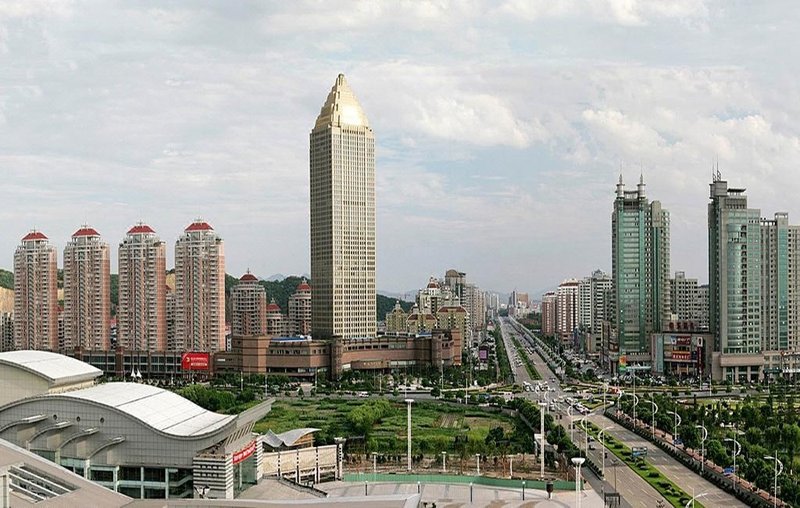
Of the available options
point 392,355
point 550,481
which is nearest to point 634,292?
point 392,355

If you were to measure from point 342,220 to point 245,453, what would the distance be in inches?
2171

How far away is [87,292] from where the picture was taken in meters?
84.6

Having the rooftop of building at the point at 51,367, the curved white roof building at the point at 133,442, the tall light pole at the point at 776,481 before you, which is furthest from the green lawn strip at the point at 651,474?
the rooftop of building at the point at 51,367

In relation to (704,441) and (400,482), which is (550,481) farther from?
(704,441)

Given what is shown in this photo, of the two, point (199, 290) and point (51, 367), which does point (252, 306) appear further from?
point (51, 367)

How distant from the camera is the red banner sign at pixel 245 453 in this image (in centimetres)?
3047

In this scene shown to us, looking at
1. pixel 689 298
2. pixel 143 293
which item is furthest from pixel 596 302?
pixel 143 293

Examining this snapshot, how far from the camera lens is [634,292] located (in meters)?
92.0

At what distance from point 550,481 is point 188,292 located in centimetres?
5208

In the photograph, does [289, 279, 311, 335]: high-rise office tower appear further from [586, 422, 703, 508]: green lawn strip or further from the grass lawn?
[586, 422, 703, 508]: green lawn strip

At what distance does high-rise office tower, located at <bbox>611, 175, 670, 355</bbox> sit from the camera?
91062 millimetres

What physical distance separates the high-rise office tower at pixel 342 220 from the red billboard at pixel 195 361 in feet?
37.5

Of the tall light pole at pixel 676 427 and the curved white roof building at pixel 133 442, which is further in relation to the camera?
the tall light pole at pixel 676 427

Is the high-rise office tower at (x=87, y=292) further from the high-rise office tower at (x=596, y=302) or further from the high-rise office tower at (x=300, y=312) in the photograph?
the high-rise office tower at (x=596, y=302)
